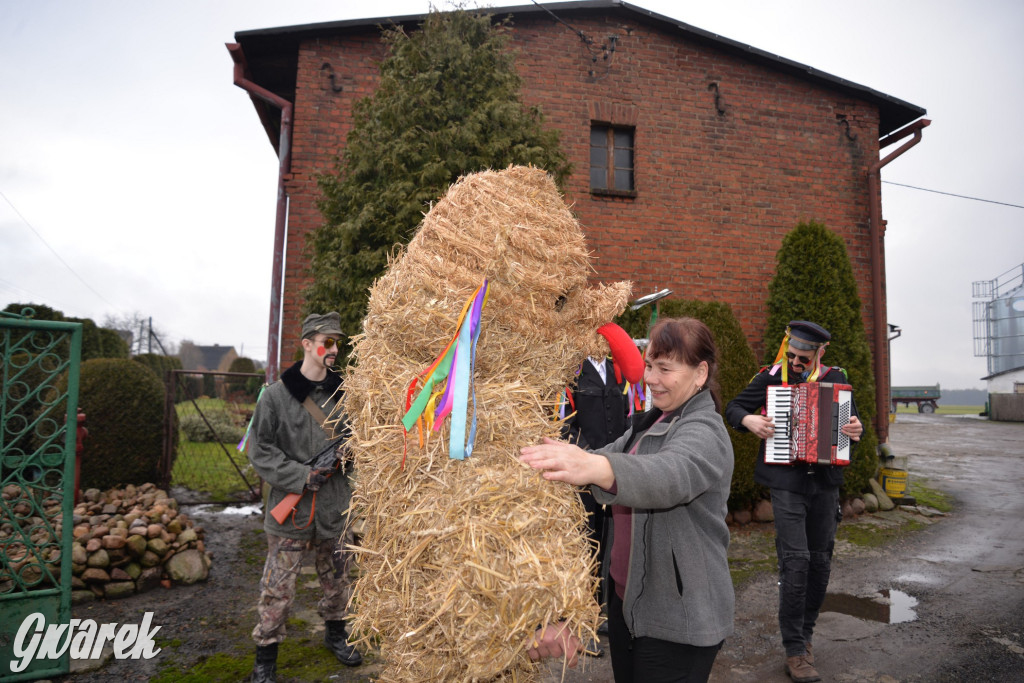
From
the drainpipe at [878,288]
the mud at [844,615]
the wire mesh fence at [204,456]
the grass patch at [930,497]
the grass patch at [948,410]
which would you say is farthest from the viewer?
the grass patch at [948,410]

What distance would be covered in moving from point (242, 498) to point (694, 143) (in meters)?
8.96

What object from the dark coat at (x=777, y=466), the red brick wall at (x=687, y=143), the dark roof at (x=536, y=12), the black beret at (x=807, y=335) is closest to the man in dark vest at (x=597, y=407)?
the dark coat at (x=777, y=466)

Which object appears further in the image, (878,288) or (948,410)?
(948,410)

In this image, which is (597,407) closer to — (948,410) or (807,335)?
(807,335)

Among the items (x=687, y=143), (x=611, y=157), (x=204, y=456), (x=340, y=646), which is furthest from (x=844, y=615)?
(x=204, y=456)

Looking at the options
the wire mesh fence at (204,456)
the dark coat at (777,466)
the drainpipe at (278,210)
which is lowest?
the wire mesh fence at (204,456)

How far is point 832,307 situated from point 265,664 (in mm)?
7783

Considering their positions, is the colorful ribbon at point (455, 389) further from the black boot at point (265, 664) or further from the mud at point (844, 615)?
the black boot at point (265, 664)

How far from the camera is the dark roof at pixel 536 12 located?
8109 millimetres

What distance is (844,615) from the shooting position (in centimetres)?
483

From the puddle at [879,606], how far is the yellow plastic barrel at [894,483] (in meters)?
3.76

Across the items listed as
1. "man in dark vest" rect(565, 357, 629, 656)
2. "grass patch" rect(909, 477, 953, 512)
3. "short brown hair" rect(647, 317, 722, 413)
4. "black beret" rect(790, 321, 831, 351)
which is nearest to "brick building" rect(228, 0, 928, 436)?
"grass patch" rect(909, 477, 953, 512)

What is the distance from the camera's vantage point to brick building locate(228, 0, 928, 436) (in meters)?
8.26

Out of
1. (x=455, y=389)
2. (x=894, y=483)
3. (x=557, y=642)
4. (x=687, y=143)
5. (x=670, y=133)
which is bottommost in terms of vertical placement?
(x=894, y=483)
